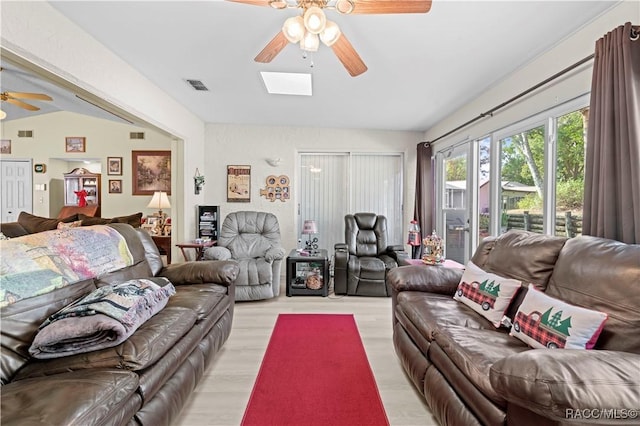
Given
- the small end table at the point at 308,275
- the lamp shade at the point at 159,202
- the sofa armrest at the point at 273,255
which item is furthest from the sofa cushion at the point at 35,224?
the small end table at the point at 308,275

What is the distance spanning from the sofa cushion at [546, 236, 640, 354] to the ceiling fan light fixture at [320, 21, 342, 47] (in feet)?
5.91

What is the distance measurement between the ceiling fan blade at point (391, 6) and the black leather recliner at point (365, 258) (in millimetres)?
2931

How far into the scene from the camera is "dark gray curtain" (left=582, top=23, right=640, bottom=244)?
5.24 feet

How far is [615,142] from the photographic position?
171cm

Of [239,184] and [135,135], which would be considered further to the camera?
[135,135]

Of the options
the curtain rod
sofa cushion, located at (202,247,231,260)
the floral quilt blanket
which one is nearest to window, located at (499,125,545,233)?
the curtain rod

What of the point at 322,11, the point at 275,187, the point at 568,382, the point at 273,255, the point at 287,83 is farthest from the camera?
the point at 275,187

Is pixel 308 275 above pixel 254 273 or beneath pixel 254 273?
beneath

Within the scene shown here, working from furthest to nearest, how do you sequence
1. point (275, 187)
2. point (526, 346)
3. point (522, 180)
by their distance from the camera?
point (275, 187)
point (522, 180)
point (526, 346)

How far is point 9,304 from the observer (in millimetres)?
1326

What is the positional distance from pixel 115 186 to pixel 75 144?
1115mm

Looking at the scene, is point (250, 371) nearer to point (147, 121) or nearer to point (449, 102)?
point (147, 121)

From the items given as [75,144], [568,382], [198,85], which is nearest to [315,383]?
[568,382]

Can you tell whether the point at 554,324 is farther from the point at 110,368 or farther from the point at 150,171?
the point at 150,171
